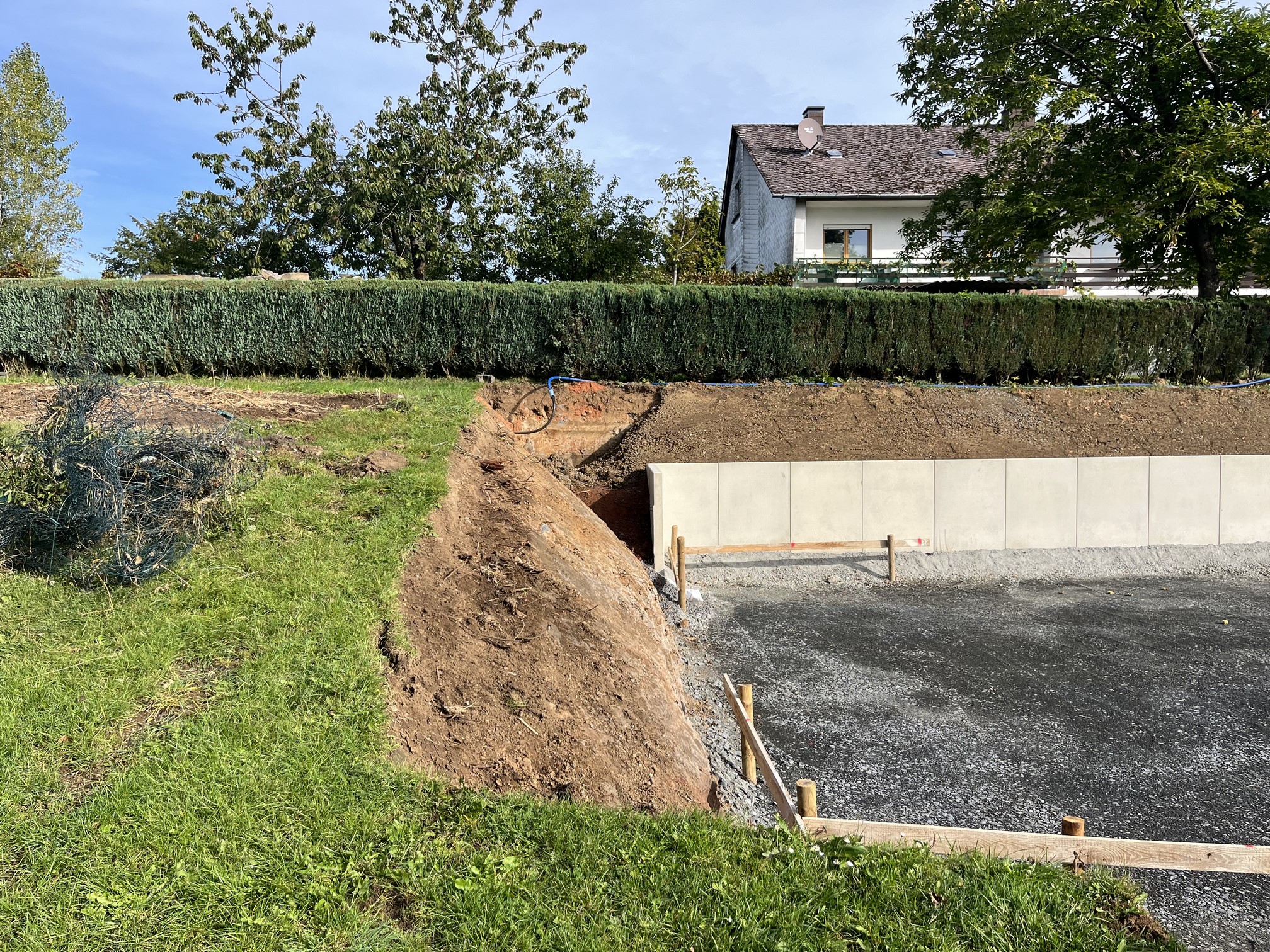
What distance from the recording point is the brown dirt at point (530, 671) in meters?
4.48

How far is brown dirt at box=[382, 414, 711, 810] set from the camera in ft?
14.7

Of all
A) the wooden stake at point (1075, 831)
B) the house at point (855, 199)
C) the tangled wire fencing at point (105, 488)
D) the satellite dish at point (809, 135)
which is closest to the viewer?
the wooden stake at point (1075, 831)

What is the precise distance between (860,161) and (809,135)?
197 cm

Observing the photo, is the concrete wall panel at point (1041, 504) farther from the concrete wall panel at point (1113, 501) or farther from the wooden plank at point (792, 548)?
the wooden plank at point (792, 548)

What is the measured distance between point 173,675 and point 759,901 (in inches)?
140

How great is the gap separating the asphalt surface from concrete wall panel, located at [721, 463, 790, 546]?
1.10 meters

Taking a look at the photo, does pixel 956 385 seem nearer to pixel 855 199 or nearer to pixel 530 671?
pixel 855 199

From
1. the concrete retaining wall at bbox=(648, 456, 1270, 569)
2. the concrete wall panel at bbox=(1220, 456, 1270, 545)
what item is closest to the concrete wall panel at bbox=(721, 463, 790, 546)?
the concrete retaining wall at bbox=(648, 456, 1270, 569)

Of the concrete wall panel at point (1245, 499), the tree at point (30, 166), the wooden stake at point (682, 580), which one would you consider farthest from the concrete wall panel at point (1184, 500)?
the tree at point (30, 166)

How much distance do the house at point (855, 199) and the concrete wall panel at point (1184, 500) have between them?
1006cm

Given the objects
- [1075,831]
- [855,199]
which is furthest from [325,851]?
[855,199]

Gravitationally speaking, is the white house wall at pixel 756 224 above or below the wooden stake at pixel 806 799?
above

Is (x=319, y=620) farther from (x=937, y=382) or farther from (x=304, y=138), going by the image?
(x=304, y=138)

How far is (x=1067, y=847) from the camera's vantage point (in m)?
3.60
